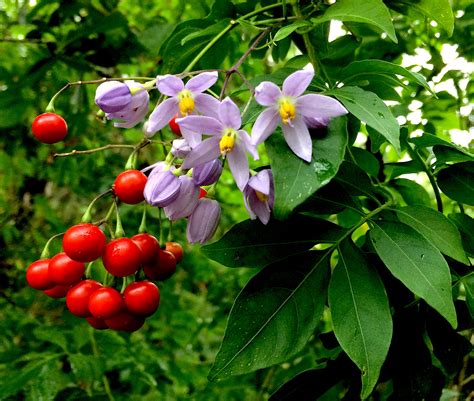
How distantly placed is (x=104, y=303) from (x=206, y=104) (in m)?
0.31

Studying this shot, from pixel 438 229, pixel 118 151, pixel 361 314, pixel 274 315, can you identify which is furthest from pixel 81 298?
pixel 118 151

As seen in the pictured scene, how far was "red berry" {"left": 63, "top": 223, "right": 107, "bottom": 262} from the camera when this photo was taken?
2.53 ft

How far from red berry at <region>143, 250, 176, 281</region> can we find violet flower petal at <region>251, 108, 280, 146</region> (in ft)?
0.96

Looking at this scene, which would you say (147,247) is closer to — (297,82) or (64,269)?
(64,269)

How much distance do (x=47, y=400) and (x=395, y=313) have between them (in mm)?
778

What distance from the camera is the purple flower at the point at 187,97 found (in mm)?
690

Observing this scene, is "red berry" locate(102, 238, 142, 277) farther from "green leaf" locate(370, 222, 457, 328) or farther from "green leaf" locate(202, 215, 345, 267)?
"green leaf" locate(370, 222, 457, 328)

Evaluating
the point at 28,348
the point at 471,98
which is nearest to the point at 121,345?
the point at 28,348

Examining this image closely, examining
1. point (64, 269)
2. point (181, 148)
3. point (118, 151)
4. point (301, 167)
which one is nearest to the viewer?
point (301, 167)

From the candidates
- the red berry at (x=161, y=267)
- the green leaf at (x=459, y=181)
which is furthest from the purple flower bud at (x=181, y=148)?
the green leaf at (x=459, y=181)

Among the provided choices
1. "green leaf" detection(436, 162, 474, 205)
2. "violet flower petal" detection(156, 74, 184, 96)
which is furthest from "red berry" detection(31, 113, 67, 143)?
"green leaf" detection(436, 162, 474, 205)

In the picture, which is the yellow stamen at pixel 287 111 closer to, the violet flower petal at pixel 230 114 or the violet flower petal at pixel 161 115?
the violet flower petal at pixel 230 114

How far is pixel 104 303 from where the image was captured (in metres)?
0.79

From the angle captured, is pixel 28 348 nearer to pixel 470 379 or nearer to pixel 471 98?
pixel 470 379
